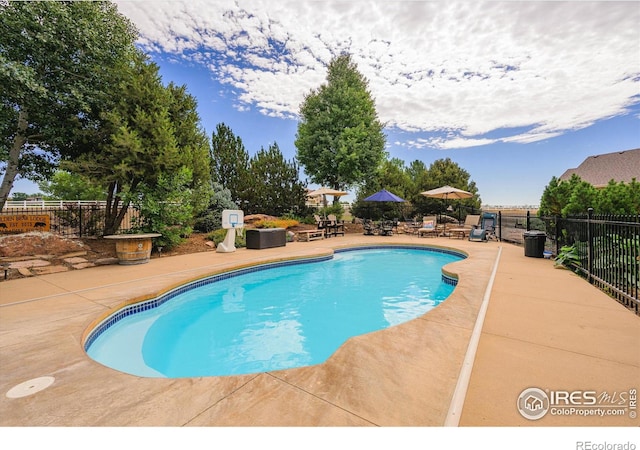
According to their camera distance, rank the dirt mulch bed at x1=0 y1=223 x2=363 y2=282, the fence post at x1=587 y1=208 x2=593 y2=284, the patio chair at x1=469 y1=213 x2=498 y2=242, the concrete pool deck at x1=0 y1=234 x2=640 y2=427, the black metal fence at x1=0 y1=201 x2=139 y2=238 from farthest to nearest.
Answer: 1. the patio chair at x1=469 y1=213 x2=498 y2=242
2. the black metal fence at x1=0 y1=201 x2=139 y2=238
3. the dirt mulch bed at x1=0 y1=223 x2=363 y2=282
4. the fence post at x1=587 y1=208 x2=593 y2=284
5. the concrete pool deck at x1=0 y1=234 x2=640 y2=427

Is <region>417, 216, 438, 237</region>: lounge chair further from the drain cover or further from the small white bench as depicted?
the drain cover

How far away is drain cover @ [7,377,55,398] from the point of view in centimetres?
209

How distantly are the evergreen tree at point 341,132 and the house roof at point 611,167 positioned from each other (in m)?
25.2

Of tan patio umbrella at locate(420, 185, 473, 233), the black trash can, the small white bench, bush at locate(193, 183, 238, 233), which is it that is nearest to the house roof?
tan patio umbrella at locate(420, 185, 473, 233)

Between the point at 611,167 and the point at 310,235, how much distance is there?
35.1m

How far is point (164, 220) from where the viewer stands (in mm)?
8539

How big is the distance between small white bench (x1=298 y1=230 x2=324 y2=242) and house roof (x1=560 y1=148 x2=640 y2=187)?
29852 millimetres

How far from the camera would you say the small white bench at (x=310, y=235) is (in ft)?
41.3

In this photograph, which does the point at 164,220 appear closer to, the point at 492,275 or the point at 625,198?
the point at 492,275

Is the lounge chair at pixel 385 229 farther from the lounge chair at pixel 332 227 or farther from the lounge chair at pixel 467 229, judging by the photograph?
the lounge chair at pixel 467 229

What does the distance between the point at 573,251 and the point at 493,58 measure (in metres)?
6.07

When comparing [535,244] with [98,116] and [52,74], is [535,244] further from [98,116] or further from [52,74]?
[52,74]

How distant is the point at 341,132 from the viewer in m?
16.9
